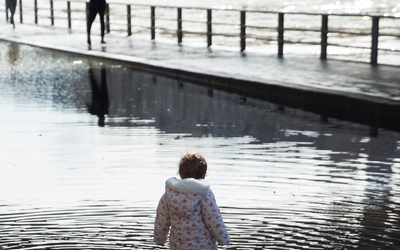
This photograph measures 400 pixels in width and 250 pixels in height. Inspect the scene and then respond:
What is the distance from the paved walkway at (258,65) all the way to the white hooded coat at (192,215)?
6.59m

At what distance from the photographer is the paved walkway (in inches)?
434

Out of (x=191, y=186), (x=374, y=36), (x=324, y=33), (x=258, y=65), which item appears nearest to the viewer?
(x=191, y=186)

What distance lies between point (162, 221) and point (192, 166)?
0.35 m

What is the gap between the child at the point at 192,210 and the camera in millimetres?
3436

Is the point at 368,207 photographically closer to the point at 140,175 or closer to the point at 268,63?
the point at 140,175

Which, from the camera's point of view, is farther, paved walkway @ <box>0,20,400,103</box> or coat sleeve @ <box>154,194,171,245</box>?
paved walkway @ <box>0,20,400,103</box>

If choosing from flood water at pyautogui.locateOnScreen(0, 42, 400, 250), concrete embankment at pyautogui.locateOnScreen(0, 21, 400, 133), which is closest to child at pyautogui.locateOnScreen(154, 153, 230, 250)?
flood water at pyautogui.locateOnScreen(0, 42, 400, 250)

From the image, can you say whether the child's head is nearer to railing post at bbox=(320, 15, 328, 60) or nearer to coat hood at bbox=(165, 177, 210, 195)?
coat hood at bbox=(165, 177, 210, 195)

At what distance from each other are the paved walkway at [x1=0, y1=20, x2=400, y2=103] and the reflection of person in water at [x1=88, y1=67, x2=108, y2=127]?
1.55 metres

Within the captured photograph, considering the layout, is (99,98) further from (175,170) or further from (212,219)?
(212,219)

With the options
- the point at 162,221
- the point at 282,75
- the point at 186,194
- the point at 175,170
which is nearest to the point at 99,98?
the point at 282,75

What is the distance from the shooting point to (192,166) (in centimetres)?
347

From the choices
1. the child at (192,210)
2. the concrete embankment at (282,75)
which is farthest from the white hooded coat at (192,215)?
the concrete embankment at (282,75)

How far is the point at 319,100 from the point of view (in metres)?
10.2
